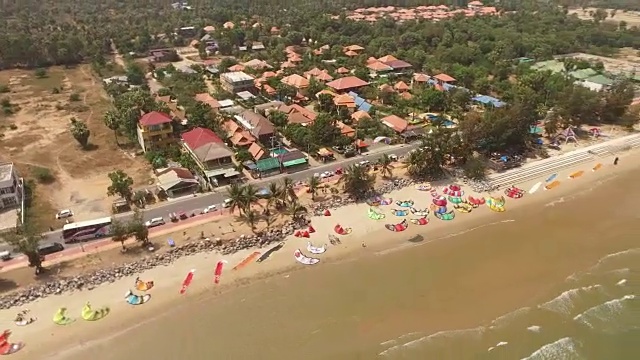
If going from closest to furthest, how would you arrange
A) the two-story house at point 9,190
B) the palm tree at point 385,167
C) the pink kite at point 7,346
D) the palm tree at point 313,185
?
the pink kite at point 7,346
the two-story house at point 9,190
the palm tree at point 313,185
the palm tree at point 385,167

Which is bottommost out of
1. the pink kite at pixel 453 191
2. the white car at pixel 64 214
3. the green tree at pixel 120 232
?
the pink kite at pixel 453 191

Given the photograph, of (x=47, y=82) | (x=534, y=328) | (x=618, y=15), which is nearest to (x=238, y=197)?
(x=534, y=328)

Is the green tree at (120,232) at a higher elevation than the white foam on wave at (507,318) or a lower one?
higher

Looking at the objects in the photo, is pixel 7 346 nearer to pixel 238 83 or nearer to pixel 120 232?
pixel 120 232

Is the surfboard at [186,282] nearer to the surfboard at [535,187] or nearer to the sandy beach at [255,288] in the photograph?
the sandy beach at [255,288]

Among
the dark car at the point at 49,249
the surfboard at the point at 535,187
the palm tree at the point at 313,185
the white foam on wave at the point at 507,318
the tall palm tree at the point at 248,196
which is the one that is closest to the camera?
the white foam on wave at the point at 507,318

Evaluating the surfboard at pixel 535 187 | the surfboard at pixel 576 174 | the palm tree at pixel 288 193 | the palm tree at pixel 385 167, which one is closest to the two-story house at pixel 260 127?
the palm tree at pixel 288 193
